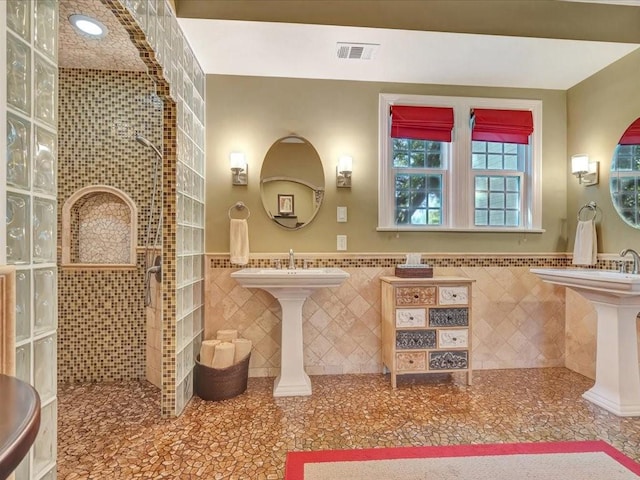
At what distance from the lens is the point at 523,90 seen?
3197 mm

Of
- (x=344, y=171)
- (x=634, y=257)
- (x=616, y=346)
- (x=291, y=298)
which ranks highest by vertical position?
(x=344, y=171)

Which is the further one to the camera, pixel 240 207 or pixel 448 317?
pixel 240 207

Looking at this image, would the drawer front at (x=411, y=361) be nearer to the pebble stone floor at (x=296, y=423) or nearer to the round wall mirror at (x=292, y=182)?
the pebble stone floor at (x=296, y=423)

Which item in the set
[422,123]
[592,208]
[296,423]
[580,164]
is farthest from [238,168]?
[592,208]

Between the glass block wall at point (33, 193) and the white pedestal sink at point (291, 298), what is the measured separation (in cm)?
129

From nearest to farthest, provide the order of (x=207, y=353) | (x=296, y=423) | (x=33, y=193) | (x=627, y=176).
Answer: (x=33, y=193), (x=296, y=423), (x=207, y=353), (x=627, y=176)

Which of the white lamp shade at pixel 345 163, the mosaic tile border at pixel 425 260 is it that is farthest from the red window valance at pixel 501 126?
the white lamp shade at pixel 345 163

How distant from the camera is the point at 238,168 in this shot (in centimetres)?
291

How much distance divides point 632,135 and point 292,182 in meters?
2.75

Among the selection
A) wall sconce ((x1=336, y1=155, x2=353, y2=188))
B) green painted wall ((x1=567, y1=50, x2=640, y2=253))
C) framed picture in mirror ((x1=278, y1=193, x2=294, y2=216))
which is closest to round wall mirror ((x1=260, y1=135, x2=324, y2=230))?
framed picture in mirror ((x1=278, y1=193, x2=294, y2=216))

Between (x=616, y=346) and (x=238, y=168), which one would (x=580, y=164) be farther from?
(x=238, y=168)

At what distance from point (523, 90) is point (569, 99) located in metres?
0.45

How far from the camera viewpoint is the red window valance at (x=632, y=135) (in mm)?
2621

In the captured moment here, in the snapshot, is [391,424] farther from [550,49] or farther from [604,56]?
[604,56]
